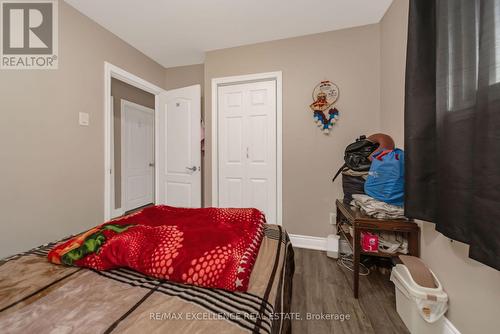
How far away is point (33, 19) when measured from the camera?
5.67 ft

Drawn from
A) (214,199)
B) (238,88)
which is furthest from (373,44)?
(214,199)

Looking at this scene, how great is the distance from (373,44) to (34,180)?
143 inches

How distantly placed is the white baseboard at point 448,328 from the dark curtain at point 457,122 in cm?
59

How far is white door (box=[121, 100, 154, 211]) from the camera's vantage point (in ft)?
11.6

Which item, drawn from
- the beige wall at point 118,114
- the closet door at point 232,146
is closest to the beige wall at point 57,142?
the beige wall at point 118,114

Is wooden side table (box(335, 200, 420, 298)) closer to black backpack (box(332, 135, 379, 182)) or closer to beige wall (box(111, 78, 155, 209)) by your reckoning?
black backpack (box(332, 135, 379, 182))

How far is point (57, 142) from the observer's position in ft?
5.96

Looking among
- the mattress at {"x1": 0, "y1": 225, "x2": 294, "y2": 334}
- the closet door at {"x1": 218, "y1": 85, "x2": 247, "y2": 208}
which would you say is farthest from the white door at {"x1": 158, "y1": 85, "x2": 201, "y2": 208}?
the mattress at {"x1": 0, "y1": 225, "x2": 294, "y2": 334}

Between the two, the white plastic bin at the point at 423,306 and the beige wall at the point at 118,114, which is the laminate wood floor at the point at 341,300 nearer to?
the white plastic bin at the point at 423,306

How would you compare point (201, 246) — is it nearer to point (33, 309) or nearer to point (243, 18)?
point (33, 309)

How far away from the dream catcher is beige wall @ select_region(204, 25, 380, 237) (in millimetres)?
69

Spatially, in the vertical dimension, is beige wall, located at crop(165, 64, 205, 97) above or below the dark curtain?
above

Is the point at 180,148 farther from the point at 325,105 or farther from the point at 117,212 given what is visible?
the point at 325,105

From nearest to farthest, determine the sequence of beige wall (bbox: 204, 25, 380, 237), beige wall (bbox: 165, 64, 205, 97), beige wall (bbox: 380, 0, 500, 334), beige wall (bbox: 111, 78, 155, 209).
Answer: beige wall (bbox: 380, 0, 500, 334)
beige wall (bbox: 204, 25, 380, 237)
beige wall (bbox: 165, 64, 205, 97)
beige wall (bbox: 111, 78, 155, 209)
